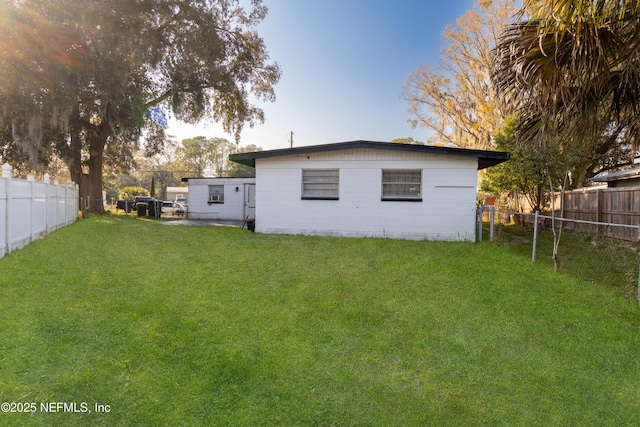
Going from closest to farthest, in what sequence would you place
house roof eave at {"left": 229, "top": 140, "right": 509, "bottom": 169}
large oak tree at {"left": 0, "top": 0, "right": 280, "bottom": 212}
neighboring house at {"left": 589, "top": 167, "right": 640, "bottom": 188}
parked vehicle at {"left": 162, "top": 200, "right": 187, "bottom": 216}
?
house roof eave at {"left": 229, "top": 140, "right": 509, "bottom": 169} < neighboring house at {"left": 589, "top": 167, "right": 640, "bottom": 188} < large oak tree at {"left": 0, "top": 0, "right": 280, "bottom": 212} < parked vehicle at {"left": 162, "top": 200, "right": 187, "bottom": 216}

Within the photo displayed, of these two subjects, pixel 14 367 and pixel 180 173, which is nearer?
pixel 14 367

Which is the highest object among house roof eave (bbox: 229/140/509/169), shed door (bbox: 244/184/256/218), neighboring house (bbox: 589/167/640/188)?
house roof eave (bbox: 229/140/509/169)

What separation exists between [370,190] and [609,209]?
7811mm

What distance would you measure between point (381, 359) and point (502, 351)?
1229mm

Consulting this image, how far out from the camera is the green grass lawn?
2.57m

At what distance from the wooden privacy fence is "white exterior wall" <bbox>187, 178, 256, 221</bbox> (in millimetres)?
13758

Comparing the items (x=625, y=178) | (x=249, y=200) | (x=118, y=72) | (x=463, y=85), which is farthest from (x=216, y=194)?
(x=625, y=178)

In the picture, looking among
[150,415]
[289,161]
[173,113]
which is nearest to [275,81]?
[173,113]

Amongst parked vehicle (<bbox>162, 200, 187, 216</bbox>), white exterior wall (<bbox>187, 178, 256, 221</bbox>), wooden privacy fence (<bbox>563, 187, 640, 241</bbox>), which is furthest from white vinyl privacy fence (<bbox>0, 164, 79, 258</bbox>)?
wooden privacy fence (<bbox>563, 187, 640, 241</bbox>)

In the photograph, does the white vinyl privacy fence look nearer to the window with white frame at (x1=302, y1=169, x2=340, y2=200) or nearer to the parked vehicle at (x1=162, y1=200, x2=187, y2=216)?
the window with white frame at (x1=302, y1=169, x2=340, y2=200)

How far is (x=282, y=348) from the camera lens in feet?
11.1

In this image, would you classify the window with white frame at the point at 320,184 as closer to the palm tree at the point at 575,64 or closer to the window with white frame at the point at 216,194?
the palm tree at the point at 575,64

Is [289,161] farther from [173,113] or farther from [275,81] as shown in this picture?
[275,81]

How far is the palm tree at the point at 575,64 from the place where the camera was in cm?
367
